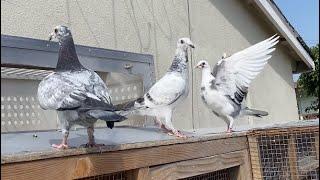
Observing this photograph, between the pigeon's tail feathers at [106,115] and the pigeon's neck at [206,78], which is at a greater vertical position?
the pigeon's neck at [206,78]

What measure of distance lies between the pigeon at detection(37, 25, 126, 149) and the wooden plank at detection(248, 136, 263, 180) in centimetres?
95

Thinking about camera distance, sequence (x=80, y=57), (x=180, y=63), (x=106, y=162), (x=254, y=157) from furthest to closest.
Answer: (x=80, y=57) → (x=254, y=157) → (x=180, y=63) → (x=106, y=162)

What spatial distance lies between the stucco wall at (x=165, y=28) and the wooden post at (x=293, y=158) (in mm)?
1189

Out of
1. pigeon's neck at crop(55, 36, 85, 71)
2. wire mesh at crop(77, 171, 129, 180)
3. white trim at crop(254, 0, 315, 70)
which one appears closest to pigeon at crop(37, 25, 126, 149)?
pigeon's neck at crop(55, 36, 85, 71)

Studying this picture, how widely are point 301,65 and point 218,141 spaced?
476 centimetres

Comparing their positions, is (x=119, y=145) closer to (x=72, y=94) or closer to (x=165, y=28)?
(x=72, y=94)

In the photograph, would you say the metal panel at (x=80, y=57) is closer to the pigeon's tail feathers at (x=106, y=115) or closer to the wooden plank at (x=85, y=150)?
the wooden plank at (x=85, y=150)

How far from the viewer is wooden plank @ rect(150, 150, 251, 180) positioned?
1.48 meters

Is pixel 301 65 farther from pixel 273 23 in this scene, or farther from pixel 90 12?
pixel 90 12

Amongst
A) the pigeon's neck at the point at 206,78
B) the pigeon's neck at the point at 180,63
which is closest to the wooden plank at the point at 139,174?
the pigeon's neck at the point at 180,63

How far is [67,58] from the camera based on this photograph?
3.91 feet

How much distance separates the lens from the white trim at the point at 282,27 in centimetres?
459

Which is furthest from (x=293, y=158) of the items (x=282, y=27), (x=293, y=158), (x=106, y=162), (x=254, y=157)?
(x=282, y=27)

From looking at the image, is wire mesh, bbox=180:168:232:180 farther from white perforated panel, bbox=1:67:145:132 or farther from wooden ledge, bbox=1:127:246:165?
white perforated panel, bbox=1:67:145:132
